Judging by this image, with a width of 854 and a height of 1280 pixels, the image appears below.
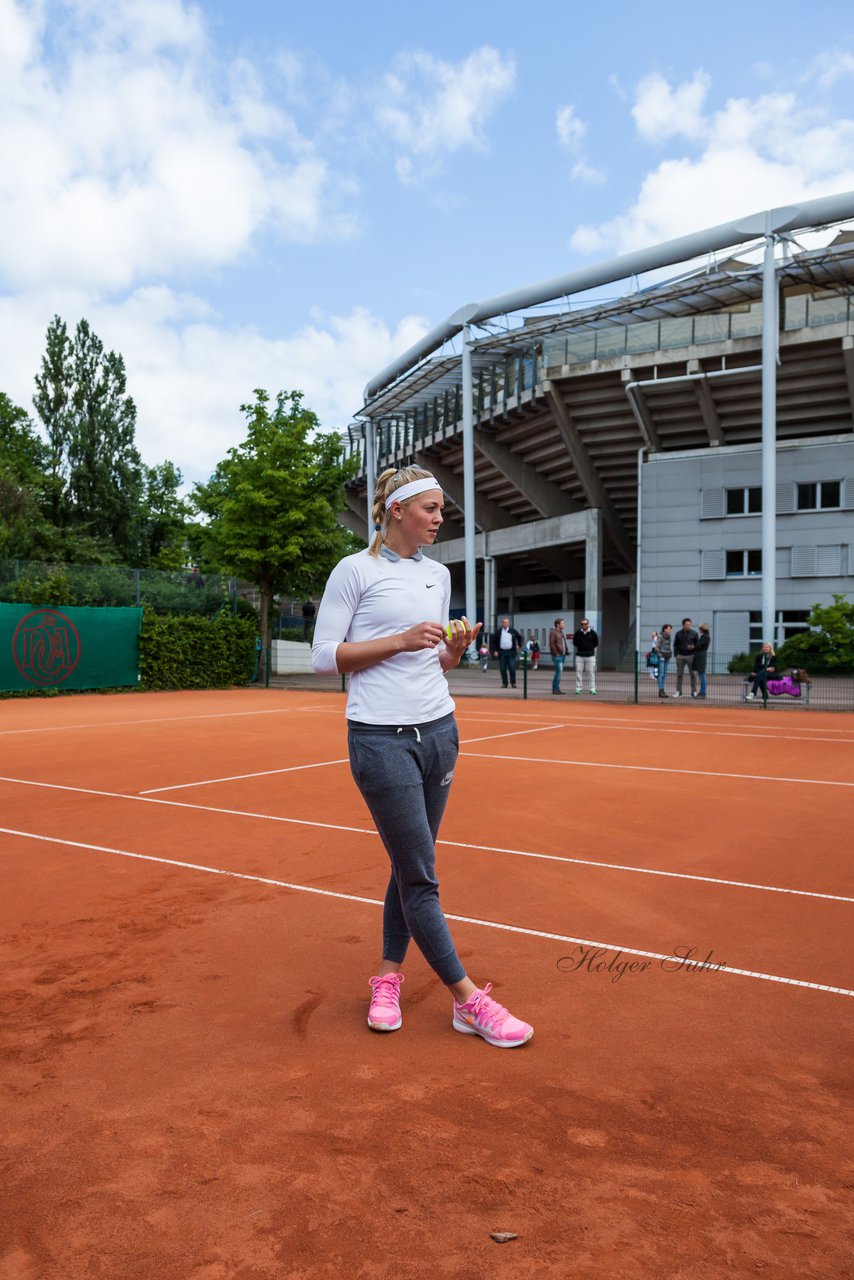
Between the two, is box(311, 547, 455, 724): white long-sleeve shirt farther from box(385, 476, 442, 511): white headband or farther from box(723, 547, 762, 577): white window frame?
box(723, 547, 762, 577): white window frame

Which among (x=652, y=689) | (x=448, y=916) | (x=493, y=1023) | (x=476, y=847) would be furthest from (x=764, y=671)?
(x=493, y=1023)

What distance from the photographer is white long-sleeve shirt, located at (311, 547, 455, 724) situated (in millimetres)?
3334

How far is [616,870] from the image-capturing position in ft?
19.4

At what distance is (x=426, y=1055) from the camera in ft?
11.0

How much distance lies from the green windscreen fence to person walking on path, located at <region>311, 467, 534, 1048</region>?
821 inches

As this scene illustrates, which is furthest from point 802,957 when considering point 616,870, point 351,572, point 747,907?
point 351,572

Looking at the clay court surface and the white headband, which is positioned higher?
the white headband

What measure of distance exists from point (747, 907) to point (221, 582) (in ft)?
81.2

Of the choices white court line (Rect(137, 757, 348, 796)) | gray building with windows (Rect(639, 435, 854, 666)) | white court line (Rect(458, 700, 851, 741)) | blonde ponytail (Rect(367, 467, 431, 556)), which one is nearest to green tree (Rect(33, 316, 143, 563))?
gray building with windows (Rect(639, 435, 854, 666))

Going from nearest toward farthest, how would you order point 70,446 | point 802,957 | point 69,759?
point 802,957 → point 69,759 → point 70,446

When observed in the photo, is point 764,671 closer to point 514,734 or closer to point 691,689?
point 691,689

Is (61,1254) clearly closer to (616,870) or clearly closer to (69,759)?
(616,870)

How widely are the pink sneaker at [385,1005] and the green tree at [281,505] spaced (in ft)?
85.3

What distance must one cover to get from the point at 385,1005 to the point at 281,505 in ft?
90.6
